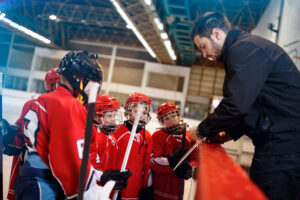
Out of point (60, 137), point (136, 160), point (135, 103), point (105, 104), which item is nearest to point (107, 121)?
point (105, 104)

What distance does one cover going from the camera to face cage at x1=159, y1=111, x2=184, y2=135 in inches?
116

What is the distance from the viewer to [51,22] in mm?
16688

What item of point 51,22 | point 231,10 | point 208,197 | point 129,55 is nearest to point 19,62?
point 51,22

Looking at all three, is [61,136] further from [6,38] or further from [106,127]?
[6,38]

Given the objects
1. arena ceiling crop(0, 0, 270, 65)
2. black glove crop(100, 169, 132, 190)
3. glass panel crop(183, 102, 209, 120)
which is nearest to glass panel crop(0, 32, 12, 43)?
arena ceiling crop(0, 0, 270, 65)

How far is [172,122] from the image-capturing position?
9.87 ft

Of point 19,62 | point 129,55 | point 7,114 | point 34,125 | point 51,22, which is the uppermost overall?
point 51,22

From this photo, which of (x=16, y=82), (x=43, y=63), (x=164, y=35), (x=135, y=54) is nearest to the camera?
(x=164, y=35)

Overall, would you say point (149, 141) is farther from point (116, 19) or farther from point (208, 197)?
point (116, 19)

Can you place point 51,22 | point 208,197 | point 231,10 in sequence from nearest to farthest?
point 208,197 < point 231,10 < point 51,22

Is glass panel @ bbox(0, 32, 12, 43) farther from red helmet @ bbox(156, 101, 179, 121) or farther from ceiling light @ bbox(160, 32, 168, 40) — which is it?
red helmet @ bbox(156, 101, 179, 121)

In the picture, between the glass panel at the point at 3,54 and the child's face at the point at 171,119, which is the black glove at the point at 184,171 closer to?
the child's face at the point at 171,119

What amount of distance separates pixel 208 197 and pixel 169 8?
1014 centimetres

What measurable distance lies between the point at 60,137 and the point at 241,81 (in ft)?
3.61
